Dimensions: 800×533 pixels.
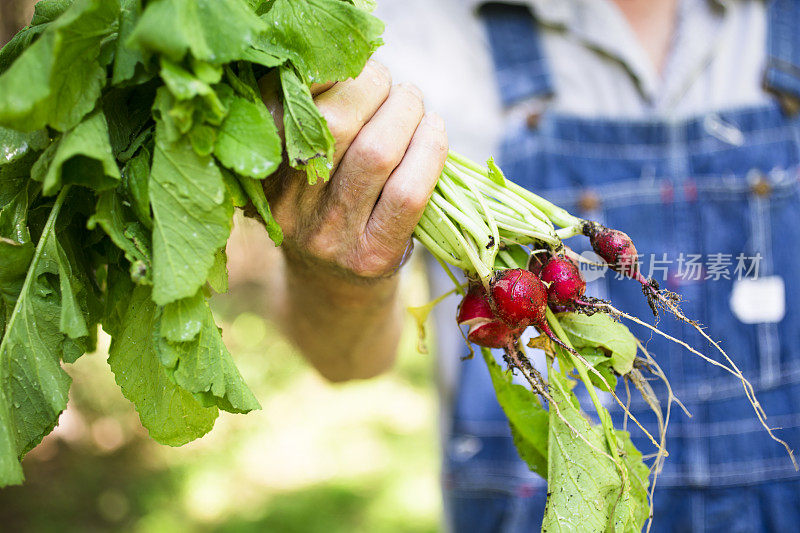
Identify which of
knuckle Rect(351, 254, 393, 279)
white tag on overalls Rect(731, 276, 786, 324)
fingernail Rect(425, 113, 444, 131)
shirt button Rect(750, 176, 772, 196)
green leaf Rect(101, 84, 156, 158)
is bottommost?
white tag on overalls Rect(731, 276, 786, 324)

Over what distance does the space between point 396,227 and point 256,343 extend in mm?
4145

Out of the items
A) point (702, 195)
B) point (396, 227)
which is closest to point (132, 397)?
point (396, 227)

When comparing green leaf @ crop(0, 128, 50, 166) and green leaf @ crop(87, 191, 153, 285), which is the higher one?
green leaf @ crop(0, 128, 50, 166)

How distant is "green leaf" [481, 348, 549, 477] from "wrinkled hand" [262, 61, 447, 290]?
0.30 meters

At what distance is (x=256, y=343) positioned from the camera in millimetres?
5039

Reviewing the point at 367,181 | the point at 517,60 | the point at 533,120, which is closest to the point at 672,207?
the point at 533,120

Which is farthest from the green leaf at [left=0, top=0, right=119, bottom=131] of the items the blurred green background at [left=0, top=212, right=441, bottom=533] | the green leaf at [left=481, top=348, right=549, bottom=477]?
the blurred green background at [left=0, top=212, right=441, bottom=533]

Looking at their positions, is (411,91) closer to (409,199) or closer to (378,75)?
(378,75)

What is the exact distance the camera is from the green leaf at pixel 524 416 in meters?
1.19

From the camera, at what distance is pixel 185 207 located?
867mm

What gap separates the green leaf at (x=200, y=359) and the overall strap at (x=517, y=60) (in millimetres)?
1267

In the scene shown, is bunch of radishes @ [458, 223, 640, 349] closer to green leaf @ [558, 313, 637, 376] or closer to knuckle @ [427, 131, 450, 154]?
green leaf @ [558, 313, 637, 376]

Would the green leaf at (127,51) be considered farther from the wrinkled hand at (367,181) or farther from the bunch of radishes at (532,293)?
the bunch of radishes at (532,293)

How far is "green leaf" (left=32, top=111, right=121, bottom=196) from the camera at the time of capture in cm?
80
